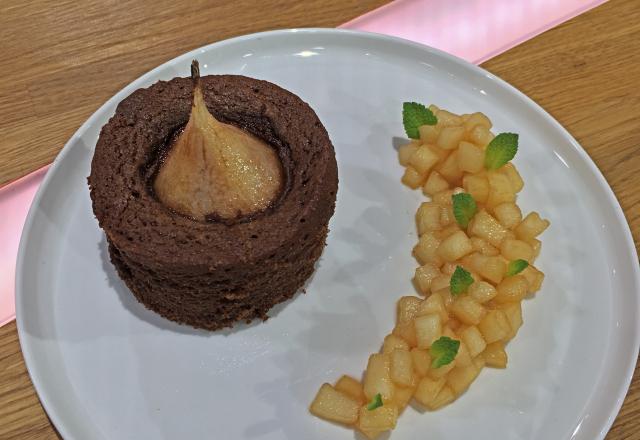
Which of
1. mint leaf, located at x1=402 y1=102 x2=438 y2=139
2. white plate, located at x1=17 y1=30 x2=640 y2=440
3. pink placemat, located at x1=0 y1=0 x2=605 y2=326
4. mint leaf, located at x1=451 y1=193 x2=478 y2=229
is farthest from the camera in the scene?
pink placemat, located at x1=0 y1=0 x2=605 y2=326

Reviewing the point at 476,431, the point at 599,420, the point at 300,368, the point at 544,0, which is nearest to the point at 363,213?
the point at 300,368

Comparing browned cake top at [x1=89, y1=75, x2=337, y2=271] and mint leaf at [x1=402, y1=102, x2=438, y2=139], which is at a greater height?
browned cake top at [x1=89, y1=75, x2=337, y2=271]

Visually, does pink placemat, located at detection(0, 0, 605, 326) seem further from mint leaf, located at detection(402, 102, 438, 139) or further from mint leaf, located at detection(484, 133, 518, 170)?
mint leaf, located at detection(484, 133, 518, 170)

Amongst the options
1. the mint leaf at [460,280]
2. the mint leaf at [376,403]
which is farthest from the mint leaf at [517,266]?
the mint leaf at [376,403]

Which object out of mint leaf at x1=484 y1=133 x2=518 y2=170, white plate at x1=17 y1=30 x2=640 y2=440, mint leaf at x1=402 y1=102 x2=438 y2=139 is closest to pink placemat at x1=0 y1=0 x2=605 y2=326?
white plate at x1=17 y1=30 x2=640 y2=440

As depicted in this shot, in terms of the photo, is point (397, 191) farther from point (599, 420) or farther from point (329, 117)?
point (599, 420)

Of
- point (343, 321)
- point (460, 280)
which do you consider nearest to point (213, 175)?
point (343, 321)

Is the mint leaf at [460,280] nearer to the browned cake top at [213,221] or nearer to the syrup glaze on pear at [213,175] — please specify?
the browned cake top at [213,221]
